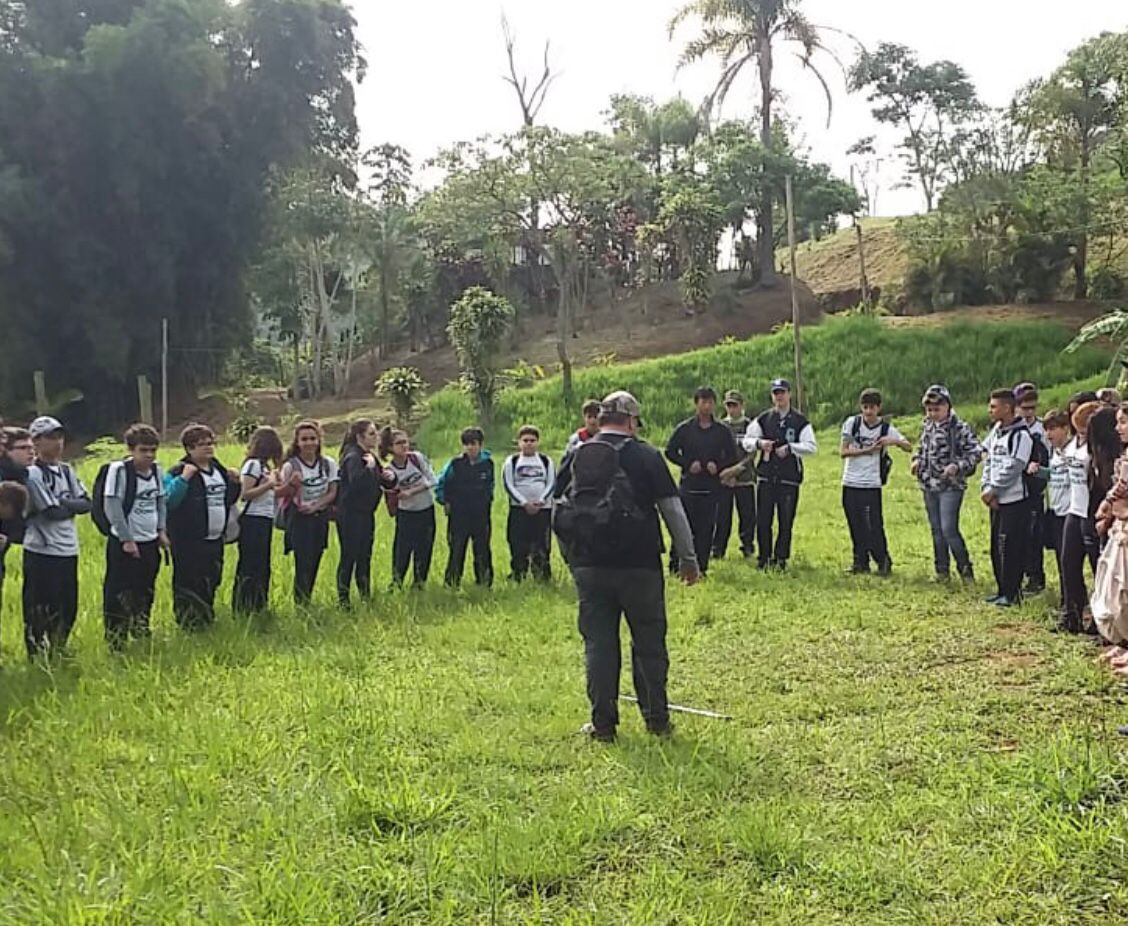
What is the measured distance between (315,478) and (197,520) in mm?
1023

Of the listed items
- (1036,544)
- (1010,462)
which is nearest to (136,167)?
(1010,462)

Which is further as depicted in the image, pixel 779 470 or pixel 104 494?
pixel 779 470

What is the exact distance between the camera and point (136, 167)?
2609 cm

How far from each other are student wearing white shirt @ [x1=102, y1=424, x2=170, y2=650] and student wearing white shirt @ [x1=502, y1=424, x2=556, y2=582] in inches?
112

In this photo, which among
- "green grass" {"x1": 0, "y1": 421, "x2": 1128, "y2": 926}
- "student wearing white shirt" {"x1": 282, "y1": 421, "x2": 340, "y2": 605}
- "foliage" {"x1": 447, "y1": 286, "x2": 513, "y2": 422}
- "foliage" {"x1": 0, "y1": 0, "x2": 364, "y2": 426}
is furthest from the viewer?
"foliage" {"x1": 0, "y1": 0, "x2": 364, "y2": 426}

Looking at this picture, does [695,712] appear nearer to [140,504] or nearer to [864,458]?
[140,504]

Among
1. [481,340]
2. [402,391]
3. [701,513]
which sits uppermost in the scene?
[481,340]

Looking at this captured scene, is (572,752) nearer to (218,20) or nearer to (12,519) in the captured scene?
(12,519)

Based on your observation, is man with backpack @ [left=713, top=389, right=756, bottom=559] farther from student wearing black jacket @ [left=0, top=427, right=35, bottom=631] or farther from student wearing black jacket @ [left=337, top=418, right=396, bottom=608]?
student wearing black jacket @ [left=0, top=427, right=35, bottom=631]

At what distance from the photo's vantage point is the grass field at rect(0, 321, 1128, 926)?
138 inches

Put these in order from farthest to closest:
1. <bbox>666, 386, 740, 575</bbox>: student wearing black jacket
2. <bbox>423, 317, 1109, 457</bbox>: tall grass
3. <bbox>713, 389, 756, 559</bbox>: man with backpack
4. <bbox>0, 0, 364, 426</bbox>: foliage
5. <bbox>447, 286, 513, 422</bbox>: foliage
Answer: <bbox>0, 0, 364, 426</bbox>: foliage < <bbox>447, 286, 513, 422</bbox>: foliage < <bbox>423, 317, 1109, 457</bbox>: tall grass < <bbox>713, 389, 756, 559</bbox>: man with backpack < <bbox>666, 386, 740, 575</bbox>: student wearing black jacket

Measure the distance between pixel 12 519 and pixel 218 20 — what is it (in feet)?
80.3

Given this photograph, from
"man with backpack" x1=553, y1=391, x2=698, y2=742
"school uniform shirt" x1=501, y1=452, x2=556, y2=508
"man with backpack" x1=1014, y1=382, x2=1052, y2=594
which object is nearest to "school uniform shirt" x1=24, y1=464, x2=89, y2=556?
"man with backpack" x1=553, y1=391, x2=698, y2=742

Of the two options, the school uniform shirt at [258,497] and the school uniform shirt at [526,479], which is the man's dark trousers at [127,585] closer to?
the school uniform shirt at [258,497]
